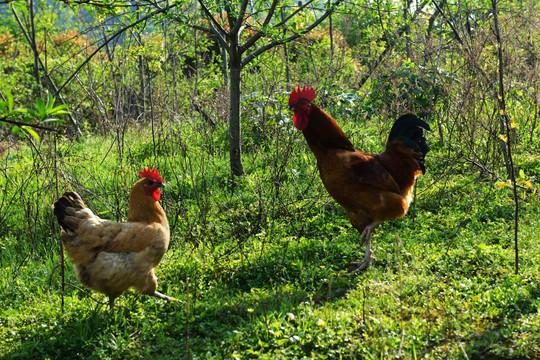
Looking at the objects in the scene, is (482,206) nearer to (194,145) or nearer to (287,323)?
(287,323)

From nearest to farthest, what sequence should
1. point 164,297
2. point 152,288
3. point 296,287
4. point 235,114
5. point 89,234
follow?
point 89,234 < point 152,288 < point 164,297 < point 296,287 < point 235,114

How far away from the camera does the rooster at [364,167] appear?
201 inches

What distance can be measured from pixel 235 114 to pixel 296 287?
128 inches

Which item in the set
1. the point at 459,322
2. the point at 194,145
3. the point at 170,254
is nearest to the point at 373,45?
the point at 194,145

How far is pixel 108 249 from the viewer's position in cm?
430

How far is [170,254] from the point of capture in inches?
221

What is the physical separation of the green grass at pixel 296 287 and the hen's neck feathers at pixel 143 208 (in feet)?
1.16

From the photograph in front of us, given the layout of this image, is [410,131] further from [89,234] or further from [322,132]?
[89,234]

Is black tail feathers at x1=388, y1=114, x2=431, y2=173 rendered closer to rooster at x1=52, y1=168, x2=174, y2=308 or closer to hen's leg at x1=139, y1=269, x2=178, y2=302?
rooster at x1=52, y1=168, x2=174, y2=308

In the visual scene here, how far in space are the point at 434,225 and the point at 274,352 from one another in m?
3.21

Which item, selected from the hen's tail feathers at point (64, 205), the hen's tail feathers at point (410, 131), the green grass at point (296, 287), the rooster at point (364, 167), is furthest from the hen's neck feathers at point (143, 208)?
the hen's tail feathers at point (410, 131)

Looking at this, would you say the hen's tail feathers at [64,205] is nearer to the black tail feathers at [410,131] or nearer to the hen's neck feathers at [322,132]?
the hen's neck feathers at [322,132]

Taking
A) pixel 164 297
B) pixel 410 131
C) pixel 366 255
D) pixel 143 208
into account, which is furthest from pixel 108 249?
pixel 410 131

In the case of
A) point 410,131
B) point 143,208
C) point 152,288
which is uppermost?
point 410,131
